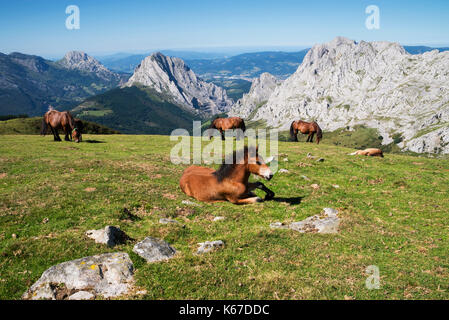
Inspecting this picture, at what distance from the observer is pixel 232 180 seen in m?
14.3

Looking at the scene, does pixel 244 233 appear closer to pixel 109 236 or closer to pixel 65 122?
pixel 109 236

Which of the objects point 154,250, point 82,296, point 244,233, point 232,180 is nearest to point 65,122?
point 232,180

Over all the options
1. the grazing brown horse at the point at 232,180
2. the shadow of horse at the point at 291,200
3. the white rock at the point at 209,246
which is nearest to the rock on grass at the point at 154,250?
the white rock at the point at 209,246

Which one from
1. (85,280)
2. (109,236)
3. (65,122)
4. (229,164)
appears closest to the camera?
(85,280)

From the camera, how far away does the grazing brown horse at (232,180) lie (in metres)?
13.5

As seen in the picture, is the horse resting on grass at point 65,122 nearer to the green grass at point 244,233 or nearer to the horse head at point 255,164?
the green grass at point 244,233

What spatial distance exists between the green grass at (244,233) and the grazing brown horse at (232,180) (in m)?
0.68

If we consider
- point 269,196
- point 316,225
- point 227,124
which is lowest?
point 316,225

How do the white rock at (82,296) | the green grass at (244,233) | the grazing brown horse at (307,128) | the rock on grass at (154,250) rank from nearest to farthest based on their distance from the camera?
the white rock at (82,296)
the green grass at (244,233)
the rock on grass at (154,250)
the grazing brown horse at (307,128)

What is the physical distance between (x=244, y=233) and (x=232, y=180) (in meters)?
3.66

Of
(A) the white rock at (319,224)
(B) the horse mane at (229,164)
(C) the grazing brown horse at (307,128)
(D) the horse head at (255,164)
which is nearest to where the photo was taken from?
(A) the white rock at (319,224)

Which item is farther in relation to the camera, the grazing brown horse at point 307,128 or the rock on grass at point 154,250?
the grazing brown horse at point 307,128

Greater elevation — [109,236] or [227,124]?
[227,124]

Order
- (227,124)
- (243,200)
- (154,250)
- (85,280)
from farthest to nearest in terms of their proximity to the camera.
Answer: (227,124), (243,200), (154,250), (85,280)
